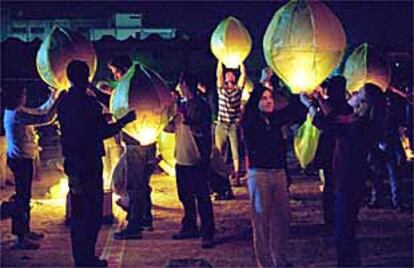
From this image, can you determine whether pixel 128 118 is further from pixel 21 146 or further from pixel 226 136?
pixel 226 136

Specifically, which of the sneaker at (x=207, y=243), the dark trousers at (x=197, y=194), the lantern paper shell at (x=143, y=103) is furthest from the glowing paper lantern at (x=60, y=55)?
the sneaker at (x=207, y=243)

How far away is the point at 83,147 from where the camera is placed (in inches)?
298

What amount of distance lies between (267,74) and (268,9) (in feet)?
34.7

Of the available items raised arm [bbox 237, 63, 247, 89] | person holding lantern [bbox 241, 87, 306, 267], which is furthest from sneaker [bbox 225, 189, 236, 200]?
person holding lantern [bbox 241, 87, 306, 267]

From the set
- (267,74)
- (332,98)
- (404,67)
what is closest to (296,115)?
(332,98)

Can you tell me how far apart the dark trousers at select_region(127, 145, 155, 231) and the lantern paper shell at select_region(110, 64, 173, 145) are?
1029mm

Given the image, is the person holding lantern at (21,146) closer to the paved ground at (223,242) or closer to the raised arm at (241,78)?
the paved ground at (223,242)

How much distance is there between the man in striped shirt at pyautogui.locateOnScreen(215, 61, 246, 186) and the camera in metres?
12.6

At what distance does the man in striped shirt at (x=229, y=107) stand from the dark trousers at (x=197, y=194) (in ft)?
11.0

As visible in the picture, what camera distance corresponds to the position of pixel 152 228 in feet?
32.8

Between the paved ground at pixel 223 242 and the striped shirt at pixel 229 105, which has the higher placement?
the striped shirt at pixel 229 105

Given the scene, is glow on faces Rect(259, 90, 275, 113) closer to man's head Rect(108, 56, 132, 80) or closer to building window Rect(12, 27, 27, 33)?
man's head Rect(108, 56, 132, 80)

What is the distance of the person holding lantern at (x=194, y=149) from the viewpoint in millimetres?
8953

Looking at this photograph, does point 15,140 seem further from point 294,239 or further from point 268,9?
point 268,9
